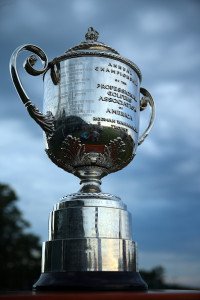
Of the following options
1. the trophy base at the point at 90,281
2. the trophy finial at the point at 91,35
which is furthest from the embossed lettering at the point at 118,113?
the trophy base at the point at 90,281

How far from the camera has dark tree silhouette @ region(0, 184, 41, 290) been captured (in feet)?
53.3

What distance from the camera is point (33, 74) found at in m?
2.07

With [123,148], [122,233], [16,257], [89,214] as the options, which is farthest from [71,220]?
[16,257]

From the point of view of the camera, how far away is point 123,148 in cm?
207

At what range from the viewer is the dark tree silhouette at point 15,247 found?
640 inches

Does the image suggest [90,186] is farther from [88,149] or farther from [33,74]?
[33,74]

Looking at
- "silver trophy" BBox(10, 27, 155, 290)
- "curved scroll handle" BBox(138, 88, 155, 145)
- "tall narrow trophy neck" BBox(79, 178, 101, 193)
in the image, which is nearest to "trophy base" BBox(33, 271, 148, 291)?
"silver trophy" BBox(10, 27, 155, 290)

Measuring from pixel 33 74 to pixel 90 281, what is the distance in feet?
3.49

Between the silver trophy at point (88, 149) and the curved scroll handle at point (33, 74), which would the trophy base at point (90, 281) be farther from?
the curved scroll handle at point (33, 74)

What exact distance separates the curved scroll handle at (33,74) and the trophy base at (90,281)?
28.2 inches

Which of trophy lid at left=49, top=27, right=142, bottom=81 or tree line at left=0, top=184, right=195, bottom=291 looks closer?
trophy lid at left=49, top=27, right=142, bottom=81

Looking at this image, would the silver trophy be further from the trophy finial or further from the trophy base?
the trophy finial

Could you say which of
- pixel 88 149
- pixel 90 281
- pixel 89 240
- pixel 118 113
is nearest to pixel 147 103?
pixel 118 113

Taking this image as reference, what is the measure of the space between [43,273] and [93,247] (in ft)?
0.91
